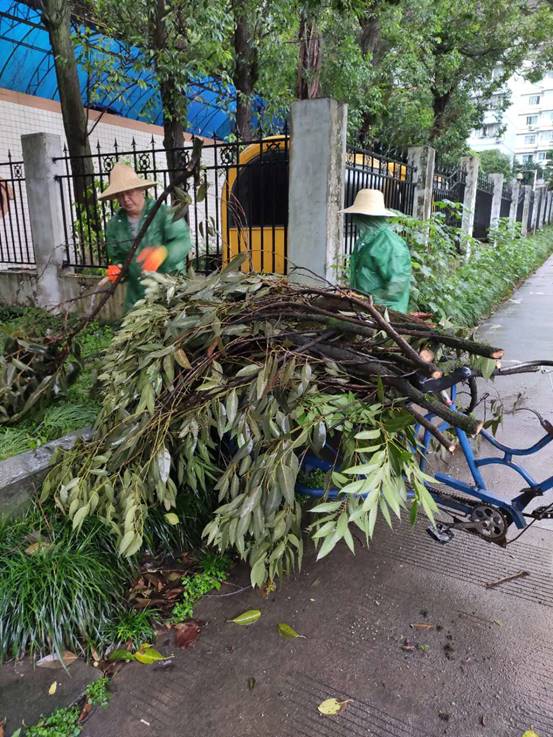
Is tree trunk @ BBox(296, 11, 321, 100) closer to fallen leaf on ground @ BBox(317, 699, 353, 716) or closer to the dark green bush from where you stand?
the dark green bush

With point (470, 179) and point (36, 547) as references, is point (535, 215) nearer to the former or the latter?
point (470, 179)

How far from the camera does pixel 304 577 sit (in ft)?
8.76

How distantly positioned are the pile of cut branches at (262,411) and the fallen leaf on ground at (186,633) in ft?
1.36

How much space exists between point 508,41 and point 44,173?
1355 centimetres

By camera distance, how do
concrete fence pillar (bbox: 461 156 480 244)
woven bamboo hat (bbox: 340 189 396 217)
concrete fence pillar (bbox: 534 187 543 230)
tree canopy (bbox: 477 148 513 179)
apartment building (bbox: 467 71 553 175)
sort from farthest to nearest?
1. apartment building (bbox: 467 71 553 175)
2. tree canopy (bbox: 477 148 513 179)
3. concrete fence pillar (bbox: 534 187 543 230)
4. concrete fence pillar (bbox: 461 156 480 244)
5. woven bamboo hat (bbox: 340 189 396 217)

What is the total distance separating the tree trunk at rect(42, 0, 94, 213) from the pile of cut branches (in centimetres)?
516

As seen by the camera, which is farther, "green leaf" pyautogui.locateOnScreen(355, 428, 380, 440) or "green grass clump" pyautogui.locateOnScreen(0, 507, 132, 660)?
"green grass clump" pyautogui.locateOnScreen(0, 507, 132, 660)

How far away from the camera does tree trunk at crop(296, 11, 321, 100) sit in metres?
5.65

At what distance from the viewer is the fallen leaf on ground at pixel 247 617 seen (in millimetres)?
2391

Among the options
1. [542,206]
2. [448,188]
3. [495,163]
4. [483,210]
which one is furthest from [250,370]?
[495,163]

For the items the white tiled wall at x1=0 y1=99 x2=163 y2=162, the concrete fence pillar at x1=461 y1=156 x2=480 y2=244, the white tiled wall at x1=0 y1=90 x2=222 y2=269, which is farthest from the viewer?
the concrete fence pillar at x1=461 y1=156 x2=480 y2=244

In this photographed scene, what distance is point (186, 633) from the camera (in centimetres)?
235

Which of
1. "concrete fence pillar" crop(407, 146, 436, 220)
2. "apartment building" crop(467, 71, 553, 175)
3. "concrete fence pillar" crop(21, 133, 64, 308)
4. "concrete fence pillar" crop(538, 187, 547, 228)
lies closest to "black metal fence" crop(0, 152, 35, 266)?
"concrete fence pillar" crop(21, 133, 64, 308)

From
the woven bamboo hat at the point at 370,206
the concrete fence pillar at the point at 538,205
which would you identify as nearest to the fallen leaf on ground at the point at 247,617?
the woven bamboo hat at the point at 370,206
